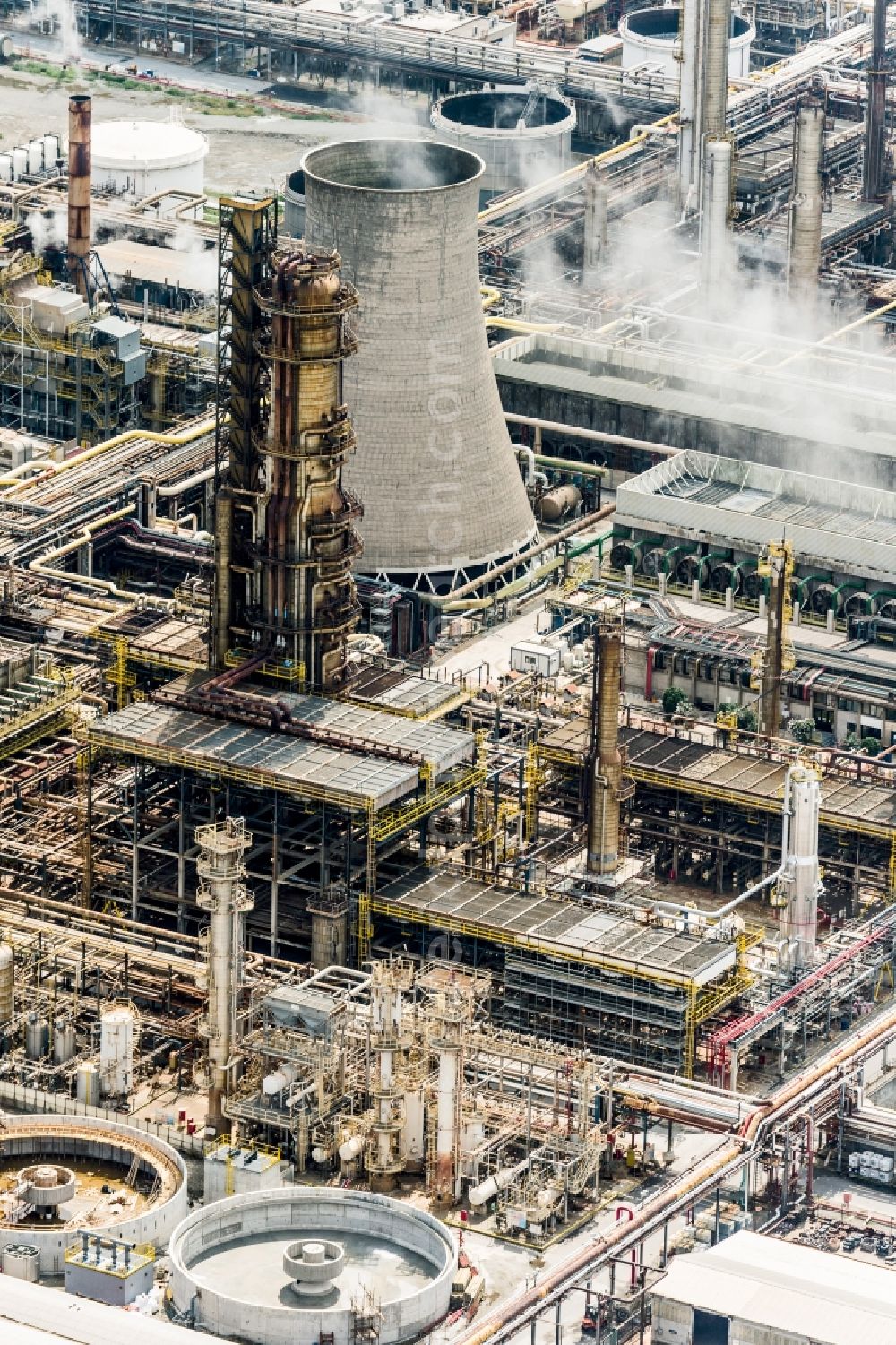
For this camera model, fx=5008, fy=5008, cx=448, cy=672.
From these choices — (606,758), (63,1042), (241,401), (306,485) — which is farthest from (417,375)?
(63,1042)

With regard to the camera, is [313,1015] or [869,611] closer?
[313,1015]

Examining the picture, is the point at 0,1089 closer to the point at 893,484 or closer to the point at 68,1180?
the point at 68,1180

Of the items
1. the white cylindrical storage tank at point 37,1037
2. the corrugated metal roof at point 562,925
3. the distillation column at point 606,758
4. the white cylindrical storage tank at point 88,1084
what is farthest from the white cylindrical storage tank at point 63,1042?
the distillation column at point 606,758

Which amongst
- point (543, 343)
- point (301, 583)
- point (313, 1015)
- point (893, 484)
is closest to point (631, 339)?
point (543, 343)

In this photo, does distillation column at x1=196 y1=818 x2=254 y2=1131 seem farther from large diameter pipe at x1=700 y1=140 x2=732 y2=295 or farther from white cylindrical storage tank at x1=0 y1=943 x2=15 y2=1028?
large diameter pipe at x1=700 y1=140 x2=732 y2=295

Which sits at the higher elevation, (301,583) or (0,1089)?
(301,583)

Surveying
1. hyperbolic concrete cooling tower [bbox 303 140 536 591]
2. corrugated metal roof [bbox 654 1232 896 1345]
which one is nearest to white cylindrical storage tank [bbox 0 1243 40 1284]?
corrugated metal roof [bbox 654 1232 896 1345]

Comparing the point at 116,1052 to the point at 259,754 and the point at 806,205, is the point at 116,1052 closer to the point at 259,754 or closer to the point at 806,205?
the point at 259,754
